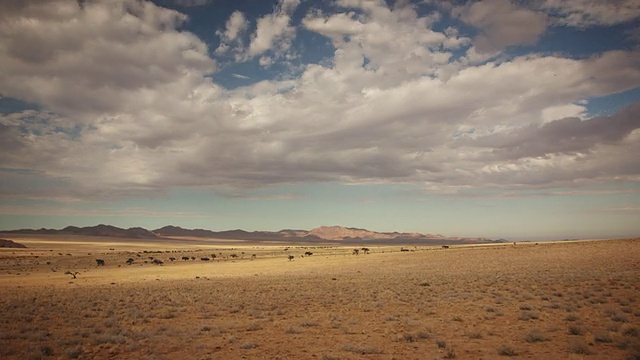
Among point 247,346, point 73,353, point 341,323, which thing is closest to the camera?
point 73,353

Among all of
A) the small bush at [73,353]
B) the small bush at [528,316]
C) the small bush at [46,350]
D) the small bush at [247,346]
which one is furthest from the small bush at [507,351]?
the small bush at [46,350]

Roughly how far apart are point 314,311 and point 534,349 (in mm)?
9579

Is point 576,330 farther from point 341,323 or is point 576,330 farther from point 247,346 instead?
point 247,346

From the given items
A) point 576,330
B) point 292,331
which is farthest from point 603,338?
point 292,331

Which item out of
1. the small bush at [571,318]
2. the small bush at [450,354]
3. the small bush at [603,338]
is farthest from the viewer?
the small bush at [571,318]

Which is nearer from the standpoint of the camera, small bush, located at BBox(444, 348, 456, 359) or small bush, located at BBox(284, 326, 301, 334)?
small bush, located at BBox(444, 348, 456, 359)

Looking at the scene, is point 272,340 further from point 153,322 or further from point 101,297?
point 101,297

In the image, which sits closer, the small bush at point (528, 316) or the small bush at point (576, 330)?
the small bush at point (576, 330)

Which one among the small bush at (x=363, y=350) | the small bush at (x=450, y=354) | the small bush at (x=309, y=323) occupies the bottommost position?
the small bush at (x=309, y=323)

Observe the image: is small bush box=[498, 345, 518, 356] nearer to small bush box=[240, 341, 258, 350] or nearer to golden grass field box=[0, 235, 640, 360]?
golden grass field box=[0, 235, 640, 360]

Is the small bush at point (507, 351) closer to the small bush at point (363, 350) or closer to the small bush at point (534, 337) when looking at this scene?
the small bush at point (534, 337)

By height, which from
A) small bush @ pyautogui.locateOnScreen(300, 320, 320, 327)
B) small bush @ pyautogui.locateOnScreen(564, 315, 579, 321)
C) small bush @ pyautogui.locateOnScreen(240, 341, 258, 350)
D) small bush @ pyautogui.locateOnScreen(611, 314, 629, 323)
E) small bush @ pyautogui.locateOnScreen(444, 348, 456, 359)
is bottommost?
small bush @ pyautogui.locateOnScreen(300, 320, 320, 327)

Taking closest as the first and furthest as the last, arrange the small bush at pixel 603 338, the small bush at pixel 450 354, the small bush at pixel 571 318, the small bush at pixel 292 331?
the small bush at pixel 450 354 → the small bush at pixel 603 338 → the small bush at pixel 571 318 → the small bush at pixel 292 331

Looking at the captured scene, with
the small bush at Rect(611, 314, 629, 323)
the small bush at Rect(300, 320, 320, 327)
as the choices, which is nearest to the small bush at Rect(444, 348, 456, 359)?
the small bush at Rect(300, 320, 320, 327)
